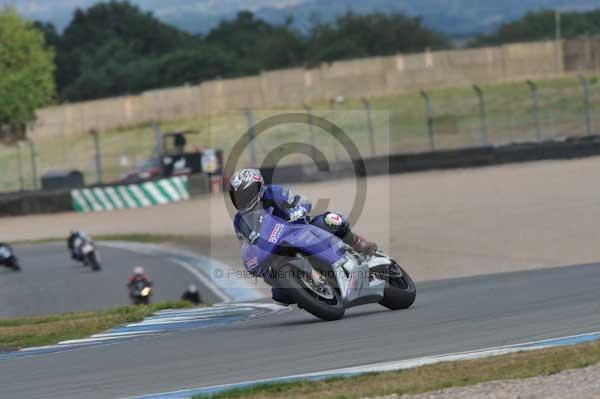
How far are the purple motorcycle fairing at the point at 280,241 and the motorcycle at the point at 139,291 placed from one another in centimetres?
831

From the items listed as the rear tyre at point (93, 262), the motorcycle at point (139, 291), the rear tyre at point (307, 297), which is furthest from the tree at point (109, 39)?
the rear tyre at point (307, 297)

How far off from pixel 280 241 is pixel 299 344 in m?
1.16

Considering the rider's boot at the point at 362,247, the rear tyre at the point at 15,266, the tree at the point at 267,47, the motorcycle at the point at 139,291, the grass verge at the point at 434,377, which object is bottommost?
the rear tyre at the point at 15,266

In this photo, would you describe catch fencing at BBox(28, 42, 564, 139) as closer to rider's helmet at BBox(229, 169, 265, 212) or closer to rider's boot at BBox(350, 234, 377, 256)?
rider's boot at BBox(350, 234, 377, 256)

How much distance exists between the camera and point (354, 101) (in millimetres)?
62250

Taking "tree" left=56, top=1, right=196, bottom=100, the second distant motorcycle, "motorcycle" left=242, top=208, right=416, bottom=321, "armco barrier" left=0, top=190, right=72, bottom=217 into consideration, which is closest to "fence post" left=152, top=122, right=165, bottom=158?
"armco barrier" left=0, top=190, right=72, bottom=217

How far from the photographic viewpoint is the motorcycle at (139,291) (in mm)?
17859

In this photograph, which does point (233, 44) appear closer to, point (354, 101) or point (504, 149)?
point (354, 101)

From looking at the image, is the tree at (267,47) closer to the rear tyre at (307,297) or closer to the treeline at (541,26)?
the treeline at (541,26)

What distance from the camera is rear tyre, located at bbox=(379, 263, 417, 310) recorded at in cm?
1029

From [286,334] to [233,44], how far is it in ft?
342

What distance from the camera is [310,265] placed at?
9.64 metres

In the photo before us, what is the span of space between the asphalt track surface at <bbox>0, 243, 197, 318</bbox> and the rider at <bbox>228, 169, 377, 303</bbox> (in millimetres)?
9210

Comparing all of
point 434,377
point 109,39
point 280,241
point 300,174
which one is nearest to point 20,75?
point 300,174
